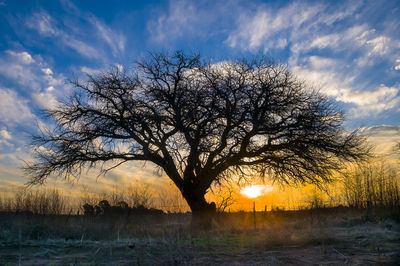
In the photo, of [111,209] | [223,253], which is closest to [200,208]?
[111,209]

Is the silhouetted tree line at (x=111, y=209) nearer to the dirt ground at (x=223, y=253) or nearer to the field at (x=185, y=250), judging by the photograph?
the field at (x=185, y=250)

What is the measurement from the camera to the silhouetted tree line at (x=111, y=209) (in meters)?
15.4

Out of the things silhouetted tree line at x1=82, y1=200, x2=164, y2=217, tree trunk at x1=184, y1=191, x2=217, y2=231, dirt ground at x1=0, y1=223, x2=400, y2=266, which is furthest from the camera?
tree trunk at x1=184, y1=191, x2=217, y2=231

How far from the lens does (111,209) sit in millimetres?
15820

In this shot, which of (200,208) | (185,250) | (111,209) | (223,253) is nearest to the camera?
(223,253)

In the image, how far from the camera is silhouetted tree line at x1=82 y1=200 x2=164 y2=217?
15.4 m

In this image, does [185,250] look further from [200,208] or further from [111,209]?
[111,209]

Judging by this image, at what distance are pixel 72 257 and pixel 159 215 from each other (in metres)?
9.48

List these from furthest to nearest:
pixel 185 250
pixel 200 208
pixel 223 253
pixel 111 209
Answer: pixel 200 208
pixel 111 209
pixel 185 250
pixel 223 253

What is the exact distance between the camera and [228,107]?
14.5 meters

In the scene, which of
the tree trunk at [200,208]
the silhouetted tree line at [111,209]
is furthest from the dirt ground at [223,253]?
the tree trunk at [200,208]

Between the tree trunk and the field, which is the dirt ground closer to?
the field

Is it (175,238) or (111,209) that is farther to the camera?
(111,209)

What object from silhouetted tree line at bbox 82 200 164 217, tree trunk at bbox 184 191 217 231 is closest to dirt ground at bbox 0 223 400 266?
silhouetted tree line at bbox 82 200 164 217
